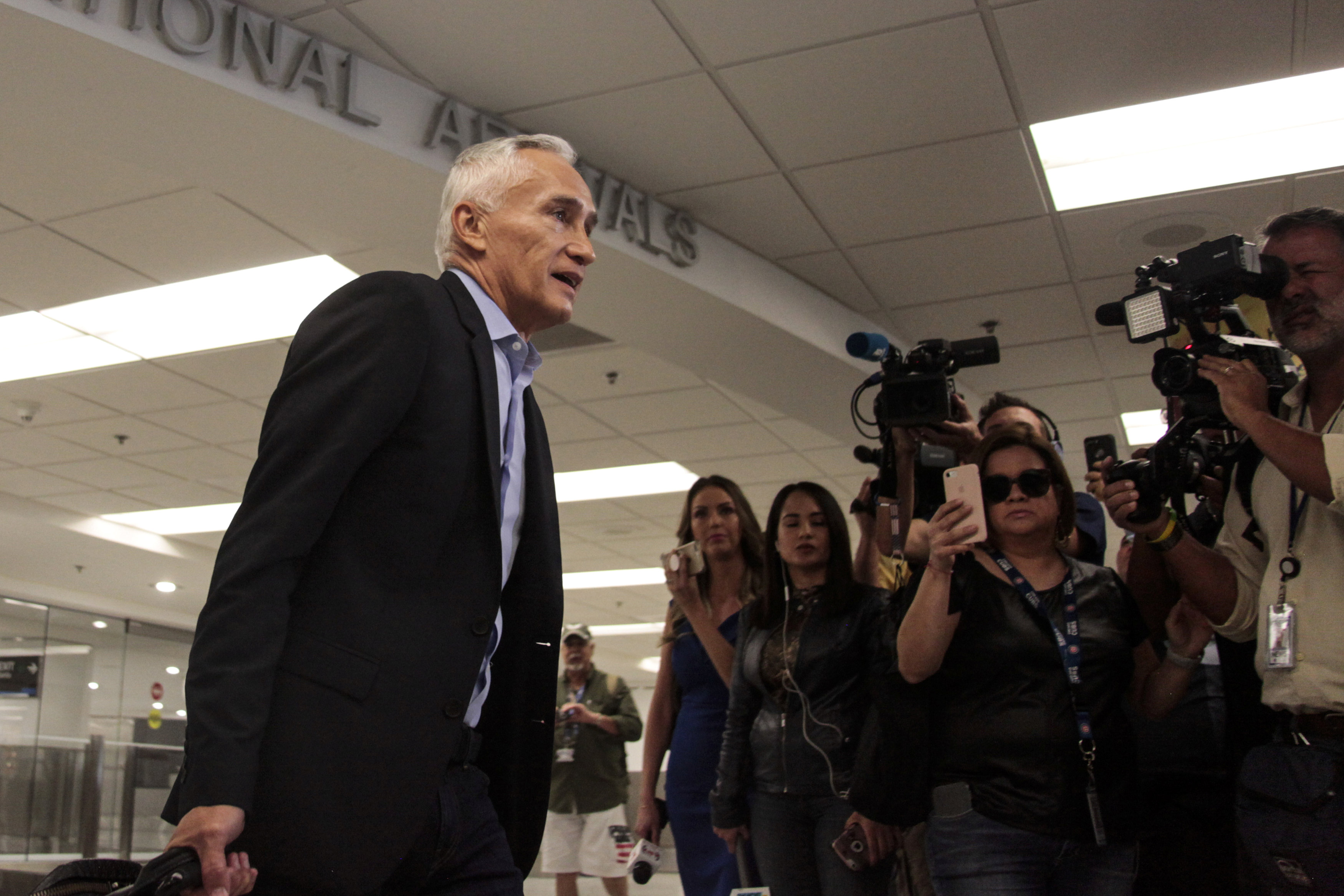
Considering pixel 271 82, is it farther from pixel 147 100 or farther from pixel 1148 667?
pixel 1148 667

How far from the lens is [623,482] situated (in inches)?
319

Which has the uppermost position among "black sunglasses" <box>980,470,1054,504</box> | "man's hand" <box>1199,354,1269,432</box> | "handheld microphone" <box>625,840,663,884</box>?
"man's hand" <box>1199,354,1269,432</box>

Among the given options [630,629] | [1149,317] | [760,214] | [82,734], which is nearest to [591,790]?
[760,214]

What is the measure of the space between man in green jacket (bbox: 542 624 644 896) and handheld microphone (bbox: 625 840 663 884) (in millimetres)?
1650

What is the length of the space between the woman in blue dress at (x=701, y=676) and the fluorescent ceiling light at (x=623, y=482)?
4444mm

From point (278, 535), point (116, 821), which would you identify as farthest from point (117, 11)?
point (116, 821)

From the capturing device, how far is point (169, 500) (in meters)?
8.30

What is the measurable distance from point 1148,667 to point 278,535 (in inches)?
65.9

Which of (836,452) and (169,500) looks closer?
(836,452)

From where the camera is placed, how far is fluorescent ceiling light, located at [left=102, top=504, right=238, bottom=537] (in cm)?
863

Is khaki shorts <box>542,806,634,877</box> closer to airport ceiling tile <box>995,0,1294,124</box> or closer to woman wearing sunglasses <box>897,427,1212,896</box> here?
woman wearing sunglasses <box>897,427,1212,896</box>

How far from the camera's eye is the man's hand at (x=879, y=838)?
224 cm

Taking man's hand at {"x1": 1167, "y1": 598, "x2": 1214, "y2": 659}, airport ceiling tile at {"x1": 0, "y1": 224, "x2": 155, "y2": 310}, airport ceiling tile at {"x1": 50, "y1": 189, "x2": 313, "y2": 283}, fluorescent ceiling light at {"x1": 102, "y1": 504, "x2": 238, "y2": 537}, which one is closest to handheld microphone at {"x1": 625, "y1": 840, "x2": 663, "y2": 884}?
man's hand at {"x1": 1167, "y1": 598, "x2": 1214, "y2": 659}

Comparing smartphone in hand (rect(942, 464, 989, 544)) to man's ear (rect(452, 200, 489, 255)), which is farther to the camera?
smartphone in hand (rect(942, 464, 989, 544))
